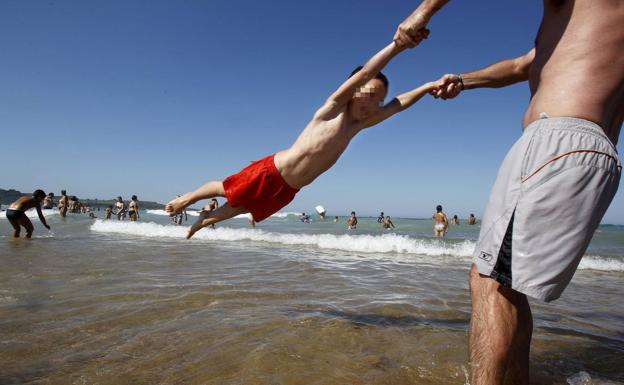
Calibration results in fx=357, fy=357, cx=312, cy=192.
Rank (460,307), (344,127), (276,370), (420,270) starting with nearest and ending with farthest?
(276,370) → (344,127) → (460,307) → (420,270)

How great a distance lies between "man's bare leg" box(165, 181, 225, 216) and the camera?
4.33 metres

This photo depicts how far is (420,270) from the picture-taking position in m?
7.09

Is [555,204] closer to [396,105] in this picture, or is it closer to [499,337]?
[499,337]

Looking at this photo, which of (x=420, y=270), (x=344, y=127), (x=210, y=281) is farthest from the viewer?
(x=420, y=270)

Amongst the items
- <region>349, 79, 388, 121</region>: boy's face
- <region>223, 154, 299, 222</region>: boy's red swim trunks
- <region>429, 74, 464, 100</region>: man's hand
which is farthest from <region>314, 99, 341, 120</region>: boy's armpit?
<region>429, 74, 464, 100</region>: man's hand

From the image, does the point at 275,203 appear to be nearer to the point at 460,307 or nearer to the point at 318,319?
the point at 318,319

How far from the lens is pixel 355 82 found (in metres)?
3.40

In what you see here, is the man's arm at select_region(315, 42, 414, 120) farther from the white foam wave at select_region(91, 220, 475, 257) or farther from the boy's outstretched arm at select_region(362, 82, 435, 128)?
the white foam wave at select_region(91, 220, 475, 257)

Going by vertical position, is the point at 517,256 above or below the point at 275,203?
below

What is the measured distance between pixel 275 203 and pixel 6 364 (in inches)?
104

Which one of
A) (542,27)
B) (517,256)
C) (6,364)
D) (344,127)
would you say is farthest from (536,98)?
(6,364)

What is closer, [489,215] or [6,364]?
[489,215]

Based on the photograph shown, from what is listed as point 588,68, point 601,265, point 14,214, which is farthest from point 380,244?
point 14,214

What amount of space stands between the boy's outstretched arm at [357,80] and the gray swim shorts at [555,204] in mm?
1564
